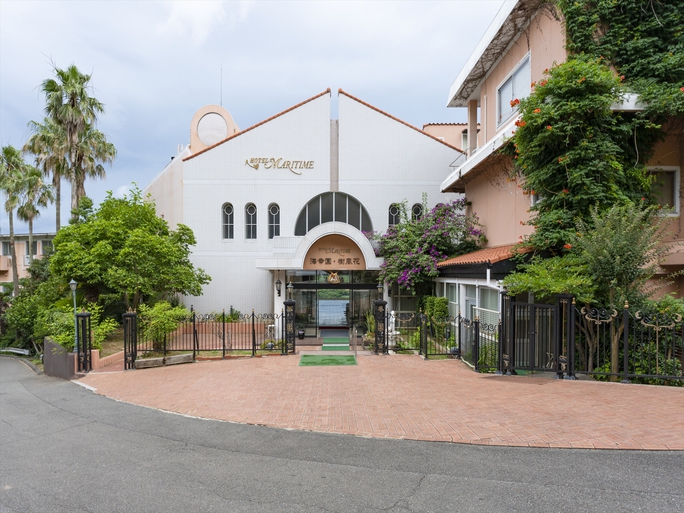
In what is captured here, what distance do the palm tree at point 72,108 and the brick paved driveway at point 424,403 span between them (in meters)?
14.5

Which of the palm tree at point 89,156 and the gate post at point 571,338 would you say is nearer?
the gate post at point 571,338

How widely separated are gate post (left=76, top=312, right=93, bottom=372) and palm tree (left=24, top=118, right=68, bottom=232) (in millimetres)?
12609

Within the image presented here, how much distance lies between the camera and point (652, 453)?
530cm

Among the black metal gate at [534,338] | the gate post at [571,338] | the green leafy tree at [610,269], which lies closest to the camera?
the green leafy tree at [610,269]

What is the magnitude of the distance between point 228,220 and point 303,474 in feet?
58.6

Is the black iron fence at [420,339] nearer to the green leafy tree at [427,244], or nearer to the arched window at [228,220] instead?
the green leafy tree at [427,244]

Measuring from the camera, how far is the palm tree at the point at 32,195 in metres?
24.2

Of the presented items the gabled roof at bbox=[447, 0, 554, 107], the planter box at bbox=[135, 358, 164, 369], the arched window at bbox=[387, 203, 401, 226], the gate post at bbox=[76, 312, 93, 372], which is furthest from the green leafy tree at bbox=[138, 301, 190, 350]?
the gabled roof at bbox=[447, 0, 554, 107]

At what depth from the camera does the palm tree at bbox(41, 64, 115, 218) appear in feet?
66.0

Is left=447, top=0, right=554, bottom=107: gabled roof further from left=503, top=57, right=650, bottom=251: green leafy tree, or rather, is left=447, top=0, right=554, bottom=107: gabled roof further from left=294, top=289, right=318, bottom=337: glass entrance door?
left=294, top=289, right=318, bottom=337: glass entrance door

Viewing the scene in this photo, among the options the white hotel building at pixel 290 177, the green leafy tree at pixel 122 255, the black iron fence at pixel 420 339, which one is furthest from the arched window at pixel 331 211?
the black iron fence at pixel 420 339

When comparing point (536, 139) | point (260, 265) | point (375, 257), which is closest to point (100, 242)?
point (260, 265)

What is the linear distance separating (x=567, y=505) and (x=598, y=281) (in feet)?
21.0

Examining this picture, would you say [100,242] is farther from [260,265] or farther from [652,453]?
[652,453]
